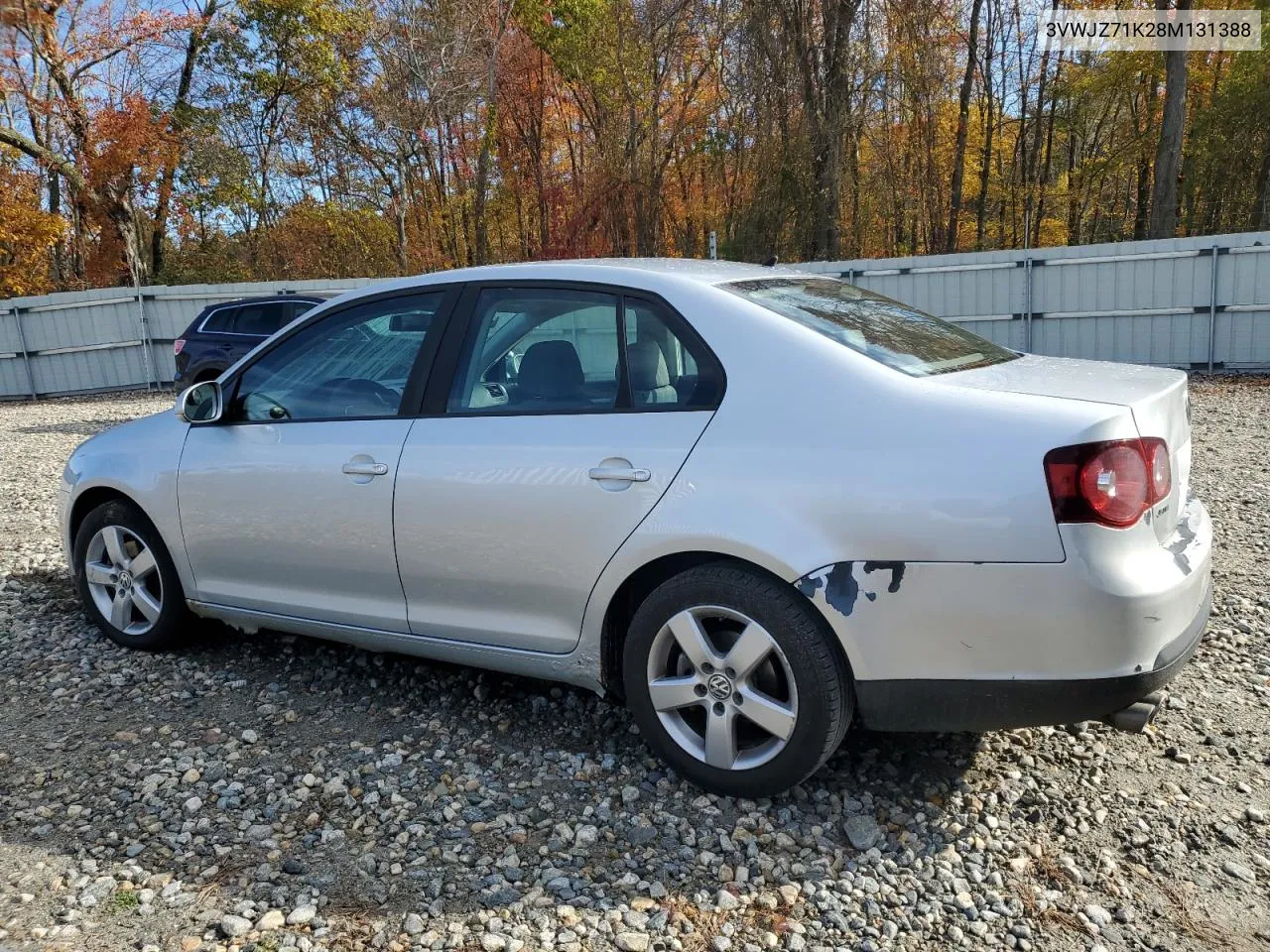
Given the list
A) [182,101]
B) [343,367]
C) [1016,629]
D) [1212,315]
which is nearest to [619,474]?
[1016,629]

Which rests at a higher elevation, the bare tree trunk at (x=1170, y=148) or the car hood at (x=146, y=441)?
the bare tree trunk at (x=1170, y=148)

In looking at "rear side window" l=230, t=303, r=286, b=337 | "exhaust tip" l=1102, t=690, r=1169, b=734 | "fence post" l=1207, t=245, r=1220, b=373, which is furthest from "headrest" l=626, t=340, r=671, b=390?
"fence post" l=1207, t=245, r=1220, b=373

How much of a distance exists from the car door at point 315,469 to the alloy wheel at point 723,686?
108 centimetres

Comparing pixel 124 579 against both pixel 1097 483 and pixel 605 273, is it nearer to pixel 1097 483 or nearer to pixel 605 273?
pixel 605 273

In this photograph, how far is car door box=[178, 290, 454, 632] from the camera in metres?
3.46

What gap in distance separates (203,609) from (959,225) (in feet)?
88.5

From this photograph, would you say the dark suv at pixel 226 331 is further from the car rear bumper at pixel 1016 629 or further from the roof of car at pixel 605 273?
the car rear bumper at pixel 1016 629

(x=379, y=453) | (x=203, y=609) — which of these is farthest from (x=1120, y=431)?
(x=203, y=609)

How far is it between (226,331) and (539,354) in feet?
33.6

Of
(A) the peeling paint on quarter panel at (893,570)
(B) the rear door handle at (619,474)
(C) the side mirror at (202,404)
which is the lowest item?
(A) the peeling paint on quarter panel at (893,570)

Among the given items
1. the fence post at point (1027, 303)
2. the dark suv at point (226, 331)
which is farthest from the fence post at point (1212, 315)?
the dark suv at point (226, 331)

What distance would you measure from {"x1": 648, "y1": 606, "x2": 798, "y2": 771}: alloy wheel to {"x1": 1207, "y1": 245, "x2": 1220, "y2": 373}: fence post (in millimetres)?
13475

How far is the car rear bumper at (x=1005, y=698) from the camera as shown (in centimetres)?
248

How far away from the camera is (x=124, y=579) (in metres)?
4.30
